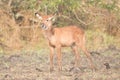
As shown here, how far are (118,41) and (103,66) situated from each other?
546 centimetres

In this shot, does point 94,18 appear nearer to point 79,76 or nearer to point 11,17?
point 11,17

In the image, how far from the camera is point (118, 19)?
56.3 feet

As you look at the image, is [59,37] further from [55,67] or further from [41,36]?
[41,36]

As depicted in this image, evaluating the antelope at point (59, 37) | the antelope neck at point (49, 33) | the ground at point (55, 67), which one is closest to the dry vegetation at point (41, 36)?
the ground at point (55, 67)

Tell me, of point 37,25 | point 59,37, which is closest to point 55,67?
point 59,37

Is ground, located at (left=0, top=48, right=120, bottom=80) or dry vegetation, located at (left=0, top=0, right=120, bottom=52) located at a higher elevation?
dry vegetation, located at (left=0, top=0, right=120, bottom=52)

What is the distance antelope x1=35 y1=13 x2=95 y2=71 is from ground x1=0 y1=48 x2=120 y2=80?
0.38m

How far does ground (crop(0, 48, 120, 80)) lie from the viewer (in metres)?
9.57

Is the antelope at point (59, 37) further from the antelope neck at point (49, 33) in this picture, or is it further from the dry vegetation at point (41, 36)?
the dry vegetation at point (41, 36)

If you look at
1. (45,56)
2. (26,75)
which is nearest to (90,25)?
(45,56)

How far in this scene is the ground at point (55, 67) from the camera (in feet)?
31.4

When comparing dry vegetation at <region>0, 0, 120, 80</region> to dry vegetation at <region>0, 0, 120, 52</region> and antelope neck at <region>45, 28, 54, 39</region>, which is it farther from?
antelope neck at <region>45, 28, 54, 39</region>

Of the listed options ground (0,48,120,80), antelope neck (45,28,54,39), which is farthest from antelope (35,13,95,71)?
ground (0,48,120,80)

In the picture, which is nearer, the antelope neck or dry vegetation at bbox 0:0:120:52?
the antelope neck
